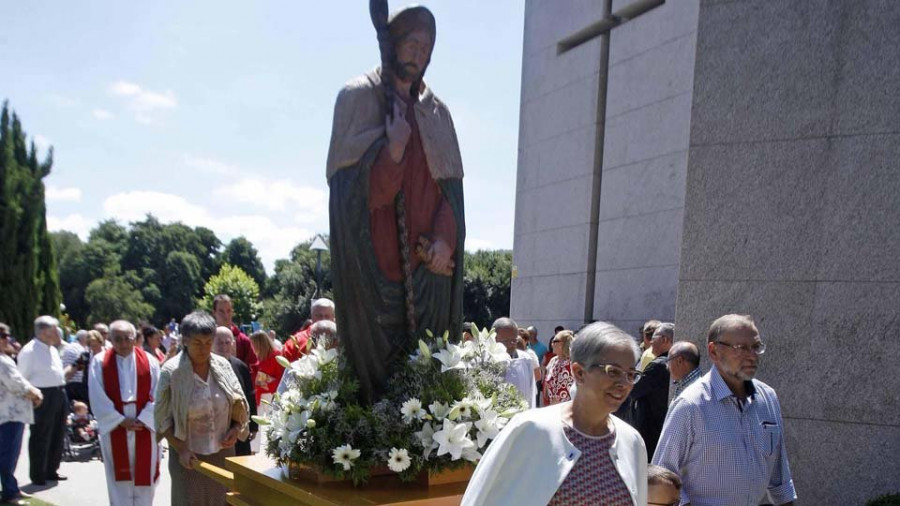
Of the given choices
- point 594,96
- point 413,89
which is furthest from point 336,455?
point 594,96

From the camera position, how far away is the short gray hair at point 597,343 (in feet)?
8.32

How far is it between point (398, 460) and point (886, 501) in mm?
3474

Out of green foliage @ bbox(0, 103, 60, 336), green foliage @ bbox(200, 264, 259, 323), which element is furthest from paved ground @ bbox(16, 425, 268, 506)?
green foliage @ bbox(200, 264, 259, 323)

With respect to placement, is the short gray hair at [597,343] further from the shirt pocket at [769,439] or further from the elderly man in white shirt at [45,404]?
the elderly man in white shirt at [45,404]

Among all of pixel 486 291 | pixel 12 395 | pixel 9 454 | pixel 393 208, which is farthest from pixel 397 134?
pixel 486 291

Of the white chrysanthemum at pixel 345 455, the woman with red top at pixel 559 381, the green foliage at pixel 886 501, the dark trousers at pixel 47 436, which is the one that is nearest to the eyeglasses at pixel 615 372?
the white chrysanthemum at pixel 345 455

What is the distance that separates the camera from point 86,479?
10164mm

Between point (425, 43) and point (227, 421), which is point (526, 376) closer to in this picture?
point (227, 421)

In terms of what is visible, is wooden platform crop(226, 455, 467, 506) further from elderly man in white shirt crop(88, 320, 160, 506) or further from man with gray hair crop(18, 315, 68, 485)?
man with gray hair crop(18, 315, 68, 485)

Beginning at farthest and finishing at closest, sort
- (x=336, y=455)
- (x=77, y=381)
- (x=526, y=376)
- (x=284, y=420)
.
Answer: (x=77, y=381)
(x=526, y=376)
(x=284, y=420)
(x=336, y=455)

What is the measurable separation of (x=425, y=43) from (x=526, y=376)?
10.4 feet

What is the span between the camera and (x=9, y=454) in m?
8.72

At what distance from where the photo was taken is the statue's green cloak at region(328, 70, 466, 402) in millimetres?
4086

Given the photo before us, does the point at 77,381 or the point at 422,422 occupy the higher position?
the point at 422,422
